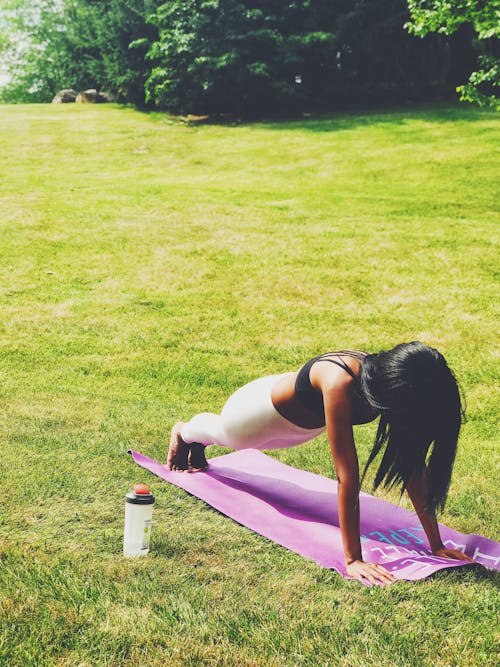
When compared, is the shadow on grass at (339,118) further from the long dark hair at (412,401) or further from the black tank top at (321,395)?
the long dark hair at (412,401)

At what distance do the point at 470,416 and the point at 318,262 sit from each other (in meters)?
4.33

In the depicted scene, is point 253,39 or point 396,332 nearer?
point 396,332

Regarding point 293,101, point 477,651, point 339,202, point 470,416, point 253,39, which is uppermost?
point 253,39

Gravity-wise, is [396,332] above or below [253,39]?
below

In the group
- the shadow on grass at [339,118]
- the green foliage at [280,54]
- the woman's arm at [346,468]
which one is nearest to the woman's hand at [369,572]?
the woman's arm at [346,468]

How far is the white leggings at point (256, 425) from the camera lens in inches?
154

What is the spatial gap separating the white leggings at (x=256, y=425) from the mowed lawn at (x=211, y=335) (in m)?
0.48

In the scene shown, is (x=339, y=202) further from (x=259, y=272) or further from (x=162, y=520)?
(x=162, y=520)

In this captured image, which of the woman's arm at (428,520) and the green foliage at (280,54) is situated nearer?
the woman's arm at (428,520)

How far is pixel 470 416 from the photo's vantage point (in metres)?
6.82

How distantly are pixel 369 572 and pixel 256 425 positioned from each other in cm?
104

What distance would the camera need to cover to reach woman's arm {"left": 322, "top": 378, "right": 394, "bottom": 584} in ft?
10.9

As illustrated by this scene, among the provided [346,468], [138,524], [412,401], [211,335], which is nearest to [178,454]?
[138,524]

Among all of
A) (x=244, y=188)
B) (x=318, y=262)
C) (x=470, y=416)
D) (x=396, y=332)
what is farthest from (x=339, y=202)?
(x=470, y=416)
